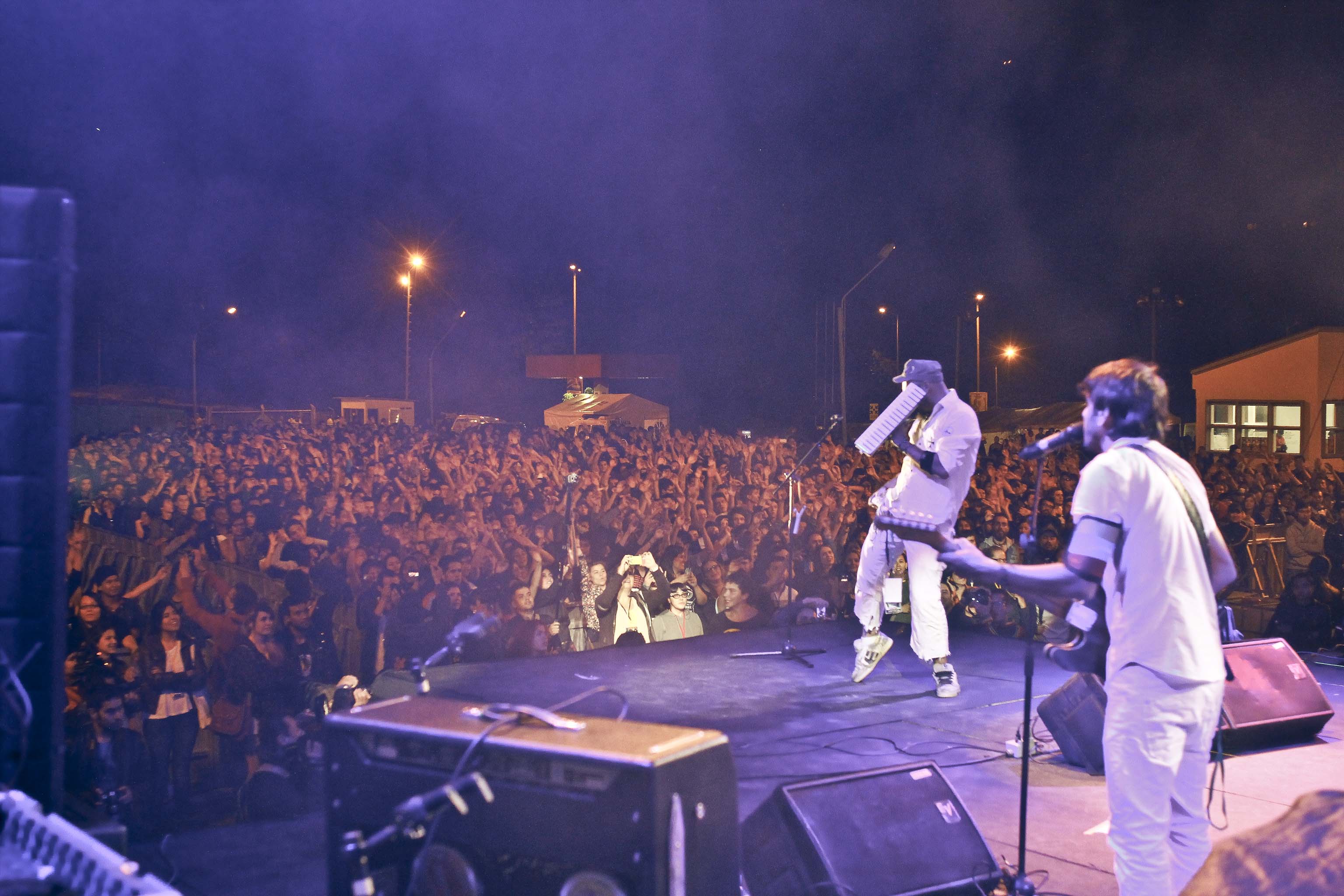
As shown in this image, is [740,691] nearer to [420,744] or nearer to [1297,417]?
[420,744]

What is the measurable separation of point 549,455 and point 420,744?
11938 mm

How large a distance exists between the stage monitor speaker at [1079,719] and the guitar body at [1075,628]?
1.43 meters

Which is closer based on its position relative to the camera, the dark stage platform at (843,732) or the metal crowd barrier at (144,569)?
the dark stage platform at (843,732)

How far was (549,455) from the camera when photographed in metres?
13.7

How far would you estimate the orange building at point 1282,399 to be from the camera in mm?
18719

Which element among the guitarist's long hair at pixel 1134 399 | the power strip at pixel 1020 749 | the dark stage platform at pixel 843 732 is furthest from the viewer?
the power strip at pixel 1020 749

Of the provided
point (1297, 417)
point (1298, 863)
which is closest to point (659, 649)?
point (1298, 863)

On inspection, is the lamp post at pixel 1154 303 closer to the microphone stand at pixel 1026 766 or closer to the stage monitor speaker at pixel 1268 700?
the stage monitor speaker at pixel 1268 700

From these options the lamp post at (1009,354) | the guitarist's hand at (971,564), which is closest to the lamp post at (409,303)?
the guitarist's hand at (971,564)

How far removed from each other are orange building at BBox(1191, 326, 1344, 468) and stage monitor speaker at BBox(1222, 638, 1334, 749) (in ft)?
51.6

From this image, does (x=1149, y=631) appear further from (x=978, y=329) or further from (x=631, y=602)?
(x=978, y=329)

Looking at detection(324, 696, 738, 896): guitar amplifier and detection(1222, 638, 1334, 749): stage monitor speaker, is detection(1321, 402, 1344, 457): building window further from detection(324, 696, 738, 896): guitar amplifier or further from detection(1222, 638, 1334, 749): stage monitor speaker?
detection(324, 696, 738, 896): guitar amplifier

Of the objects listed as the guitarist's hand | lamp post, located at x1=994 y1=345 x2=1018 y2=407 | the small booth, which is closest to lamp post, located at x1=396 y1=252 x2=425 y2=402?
the small booth

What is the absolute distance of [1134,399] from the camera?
7.72ft
